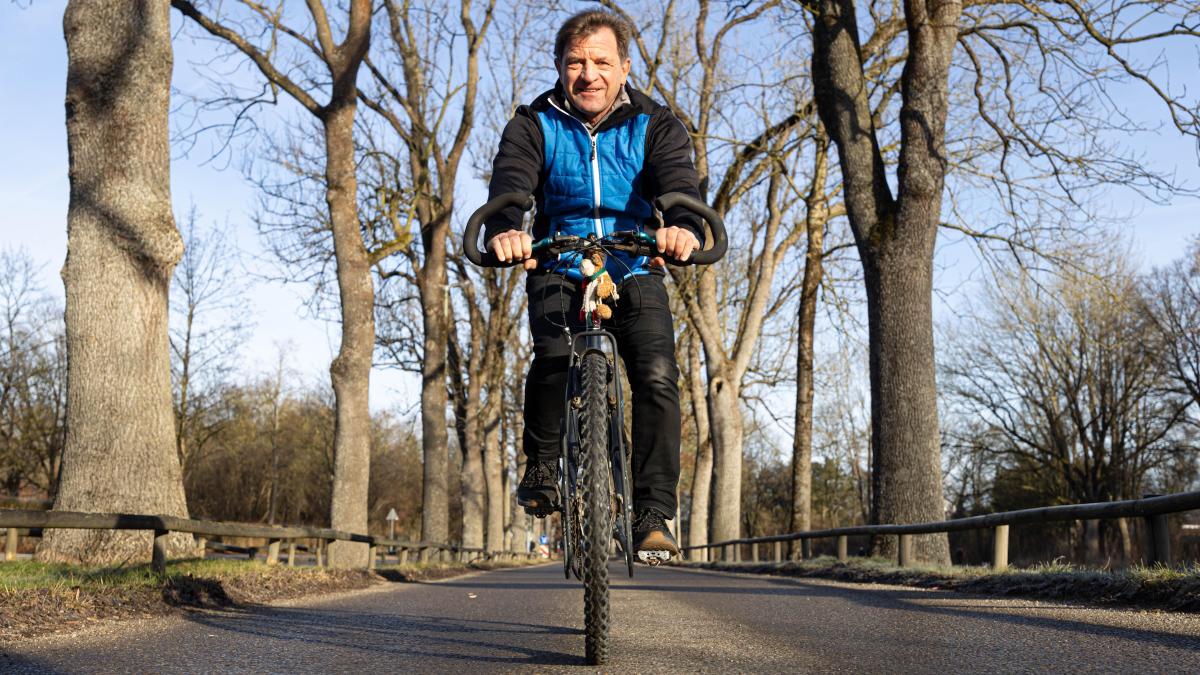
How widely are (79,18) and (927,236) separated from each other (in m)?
8.24

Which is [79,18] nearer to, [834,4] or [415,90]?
[834,4]

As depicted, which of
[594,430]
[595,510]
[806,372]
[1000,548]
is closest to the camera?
[595,510]

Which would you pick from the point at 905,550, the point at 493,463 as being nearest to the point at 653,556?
the point at 905,550

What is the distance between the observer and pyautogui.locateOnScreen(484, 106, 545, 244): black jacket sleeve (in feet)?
14.0

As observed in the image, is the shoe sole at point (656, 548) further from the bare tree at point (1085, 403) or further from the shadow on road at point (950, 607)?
the bare tree at point (1085, 403)

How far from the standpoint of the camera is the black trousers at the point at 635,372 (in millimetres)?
4320

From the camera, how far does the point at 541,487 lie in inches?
171

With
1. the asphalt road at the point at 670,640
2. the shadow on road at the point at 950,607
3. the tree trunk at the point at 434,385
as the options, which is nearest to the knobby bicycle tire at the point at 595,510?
the asphalt road at the point at 670,640

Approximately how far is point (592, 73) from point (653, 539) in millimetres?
1982

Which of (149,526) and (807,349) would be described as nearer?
→ (149,526)

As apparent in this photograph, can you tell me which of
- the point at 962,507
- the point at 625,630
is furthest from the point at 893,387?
the point at 962,507

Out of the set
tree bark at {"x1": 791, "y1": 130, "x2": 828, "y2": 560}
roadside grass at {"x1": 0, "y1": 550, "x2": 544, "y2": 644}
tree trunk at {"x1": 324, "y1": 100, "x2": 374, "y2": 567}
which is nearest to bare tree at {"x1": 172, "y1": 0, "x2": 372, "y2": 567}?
tree trunk at {"x1": 324, "y1": 100, "x2": 374, "y2": 567}

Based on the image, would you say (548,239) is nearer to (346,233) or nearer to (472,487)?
(346,233)

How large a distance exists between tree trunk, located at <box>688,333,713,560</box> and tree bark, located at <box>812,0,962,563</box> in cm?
1562
